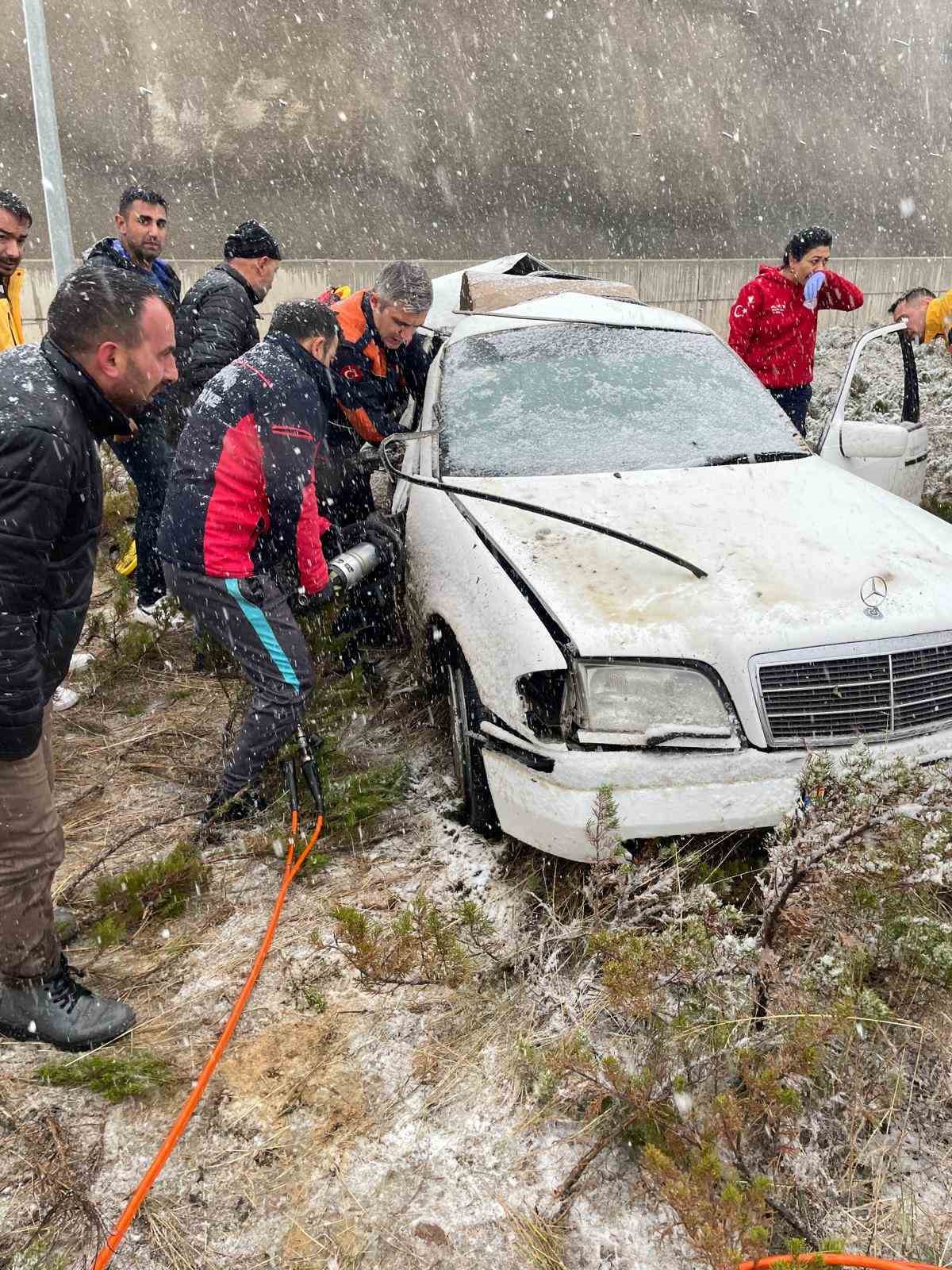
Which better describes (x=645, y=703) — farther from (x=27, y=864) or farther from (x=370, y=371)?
(x=370, y=371)

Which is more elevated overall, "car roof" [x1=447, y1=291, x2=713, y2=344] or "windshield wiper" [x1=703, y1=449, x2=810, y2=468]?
"car roof" [x1=447, y1=291, x2=713, y2=344]

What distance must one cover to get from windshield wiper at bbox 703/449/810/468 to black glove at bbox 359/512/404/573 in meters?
1.32

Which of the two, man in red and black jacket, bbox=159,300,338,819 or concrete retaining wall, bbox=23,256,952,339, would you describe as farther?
concrete retaining wall, bbox=23,256,952,339

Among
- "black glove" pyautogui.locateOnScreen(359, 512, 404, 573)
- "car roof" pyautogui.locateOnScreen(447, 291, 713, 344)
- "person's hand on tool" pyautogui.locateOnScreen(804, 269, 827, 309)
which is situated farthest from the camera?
"person's hand on tool" pyautogui.locateOnScreen(804, 269, 827, 309)

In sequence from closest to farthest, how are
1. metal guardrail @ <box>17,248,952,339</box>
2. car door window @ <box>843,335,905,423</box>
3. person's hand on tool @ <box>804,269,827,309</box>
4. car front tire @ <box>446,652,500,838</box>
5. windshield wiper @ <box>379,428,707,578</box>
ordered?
windshield wiper @ <box>379,428,707,578</box> → car front tire @ <box>446,652,500,838</box> → person's hand on tool @ <box>804,269,827,309</box> → car door window @ <box>843,335,905,423</box> → metal guardrail @ <box>17,248,952,339</box>

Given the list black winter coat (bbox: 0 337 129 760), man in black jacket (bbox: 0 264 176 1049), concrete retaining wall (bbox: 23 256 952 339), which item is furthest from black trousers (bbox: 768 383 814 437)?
concrete retaining wall (bbox: 23 256 952 339)

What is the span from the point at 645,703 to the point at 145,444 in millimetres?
3210

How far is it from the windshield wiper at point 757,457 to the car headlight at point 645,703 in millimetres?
1272

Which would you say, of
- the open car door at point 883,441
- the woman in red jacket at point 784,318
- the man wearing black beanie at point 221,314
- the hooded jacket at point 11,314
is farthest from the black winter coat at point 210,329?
the open car door at point 883,441

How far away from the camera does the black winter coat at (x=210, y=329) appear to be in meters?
4.71

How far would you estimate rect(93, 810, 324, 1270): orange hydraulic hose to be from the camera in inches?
76.3

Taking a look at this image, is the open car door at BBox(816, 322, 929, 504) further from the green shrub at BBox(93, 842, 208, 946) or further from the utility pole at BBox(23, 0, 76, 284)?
the utility pole at BBox(23, 0, 76, 284)

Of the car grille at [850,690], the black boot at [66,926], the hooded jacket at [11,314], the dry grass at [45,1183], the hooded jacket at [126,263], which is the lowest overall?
the dry grass at [45,1183]

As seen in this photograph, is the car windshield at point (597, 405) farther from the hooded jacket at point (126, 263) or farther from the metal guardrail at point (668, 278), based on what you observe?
the metal guardrail at point (668, 278)
